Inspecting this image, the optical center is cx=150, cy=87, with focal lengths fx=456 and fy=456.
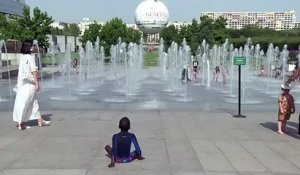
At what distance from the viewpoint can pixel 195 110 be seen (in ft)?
45.0

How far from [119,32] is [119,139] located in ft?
186

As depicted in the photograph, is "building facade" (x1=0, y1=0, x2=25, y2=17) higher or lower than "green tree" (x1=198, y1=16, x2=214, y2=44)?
higher

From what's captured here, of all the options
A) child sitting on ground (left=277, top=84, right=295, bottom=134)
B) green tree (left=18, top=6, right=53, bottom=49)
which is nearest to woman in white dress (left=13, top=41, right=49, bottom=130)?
child sitting on ground (left=277, top=84, right=295, bottom=134)

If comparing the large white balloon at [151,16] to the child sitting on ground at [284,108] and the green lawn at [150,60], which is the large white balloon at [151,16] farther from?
the child sitting on ground at [284,108]

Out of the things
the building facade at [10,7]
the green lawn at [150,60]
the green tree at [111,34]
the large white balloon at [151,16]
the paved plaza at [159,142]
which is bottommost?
the paved plaza at [159,142]

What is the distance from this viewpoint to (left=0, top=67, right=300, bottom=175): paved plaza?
21.9 ft

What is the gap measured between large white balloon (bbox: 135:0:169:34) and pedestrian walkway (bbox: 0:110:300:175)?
281ft

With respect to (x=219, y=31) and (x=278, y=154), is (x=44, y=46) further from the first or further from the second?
(x=278, y=154)

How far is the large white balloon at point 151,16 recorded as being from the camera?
96438 millimetres

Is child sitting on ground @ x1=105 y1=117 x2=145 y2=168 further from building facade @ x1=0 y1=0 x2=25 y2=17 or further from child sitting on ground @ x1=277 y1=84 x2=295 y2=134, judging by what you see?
building facade @ x1=0 y1=0 x2=25 y2=17

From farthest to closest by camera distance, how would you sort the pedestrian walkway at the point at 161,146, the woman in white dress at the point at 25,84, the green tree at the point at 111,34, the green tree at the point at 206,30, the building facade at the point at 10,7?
the building facade at the point at 10,7 < the green tree at the point at 206,30 < the green tree at the point at 111,34 < the woman in white dress at the point at 25,84 < the pedestrian walkway at the point at 161,146

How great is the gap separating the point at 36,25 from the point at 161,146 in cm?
4113

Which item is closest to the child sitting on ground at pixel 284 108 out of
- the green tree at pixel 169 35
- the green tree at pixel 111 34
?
the green tree at pixel 111 34

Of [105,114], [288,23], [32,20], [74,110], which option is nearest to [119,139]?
[105,114]
